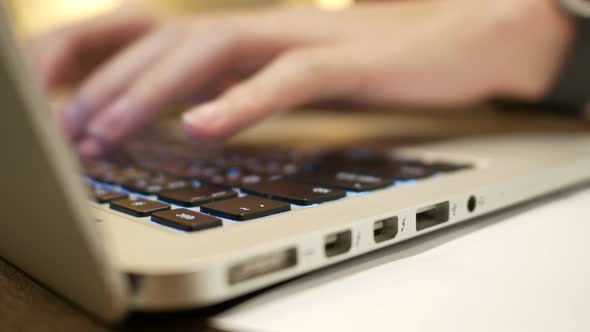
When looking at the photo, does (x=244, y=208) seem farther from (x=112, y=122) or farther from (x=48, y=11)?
(x=48, y=11)

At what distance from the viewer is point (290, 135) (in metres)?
0.82

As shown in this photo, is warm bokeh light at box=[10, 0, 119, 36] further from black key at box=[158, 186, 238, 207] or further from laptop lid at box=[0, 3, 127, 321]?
laptop lid at box=[0, 3, 127, 321]

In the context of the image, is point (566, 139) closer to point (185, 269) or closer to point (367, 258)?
point (367, 258)

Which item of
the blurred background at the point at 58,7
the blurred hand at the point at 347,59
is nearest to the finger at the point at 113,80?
the blurred hand at the point at 347,59

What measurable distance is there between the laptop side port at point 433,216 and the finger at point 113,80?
520mm

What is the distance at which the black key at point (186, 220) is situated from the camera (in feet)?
0.93

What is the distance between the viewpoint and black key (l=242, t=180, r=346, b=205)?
1.13 ft

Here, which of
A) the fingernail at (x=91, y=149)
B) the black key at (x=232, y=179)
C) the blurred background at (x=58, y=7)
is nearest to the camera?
the black key at (x=232, y=179)

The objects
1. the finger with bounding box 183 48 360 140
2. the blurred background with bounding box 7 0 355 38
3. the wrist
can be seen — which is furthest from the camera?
the blurred background with bounding box 7 0 355 38

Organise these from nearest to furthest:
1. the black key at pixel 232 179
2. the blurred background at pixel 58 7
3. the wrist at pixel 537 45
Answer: the black key at pixel 232 179
the wrist at pixel 537 45
the blurred background at pixel 58 7

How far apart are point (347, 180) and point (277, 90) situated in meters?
0.20

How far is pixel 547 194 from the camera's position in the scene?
0.47 m

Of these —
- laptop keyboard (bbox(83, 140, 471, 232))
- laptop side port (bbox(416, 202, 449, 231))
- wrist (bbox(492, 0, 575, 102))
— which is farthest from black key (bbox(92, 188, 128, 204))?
wrist (bbox(492, 0, 575, 102))

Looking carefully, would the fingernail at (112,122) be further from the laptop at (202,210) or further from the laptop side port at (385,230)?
the laptop side port at (385,230)
